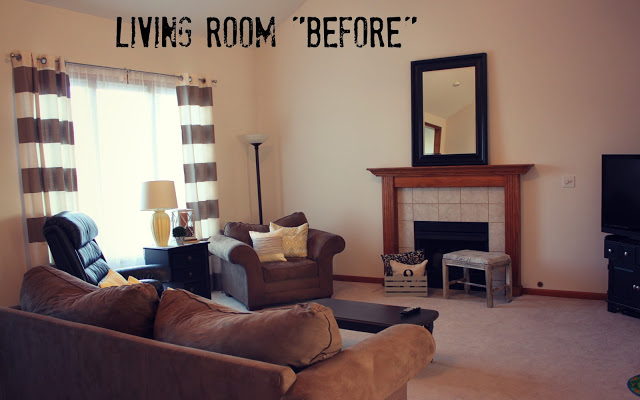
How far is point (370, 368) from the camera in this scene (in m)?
1.76

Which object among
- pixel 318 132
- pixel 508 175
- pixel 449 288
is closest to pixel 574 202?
pixel 508 175

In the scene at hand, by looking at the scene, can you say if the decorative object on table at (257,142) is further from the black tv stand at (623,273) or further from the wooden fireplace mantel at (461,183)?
the black tv stand at (623,273)

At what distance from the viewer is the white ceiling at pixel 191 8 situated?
16.0 feet

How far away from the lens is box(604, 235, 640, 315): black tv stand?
4.28m

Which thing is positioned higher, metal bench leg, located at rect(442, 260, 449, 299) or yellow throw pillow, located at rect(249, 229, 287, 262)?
yellow throw pillow, located at rect(249, 229, 287, 262)

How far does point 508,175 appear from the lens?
516 cm

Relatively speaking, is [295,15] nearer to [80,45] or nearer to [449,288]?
[80,45]

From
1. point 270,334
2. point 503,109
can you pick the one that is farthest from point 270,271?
point 270,334

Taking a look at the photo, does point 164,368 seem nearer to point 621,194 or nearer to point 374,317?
point 374,317

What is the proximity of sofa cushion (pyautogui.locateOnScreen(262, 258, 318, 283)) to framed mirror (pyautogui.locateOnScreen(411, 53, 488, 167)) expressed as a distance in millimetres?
1568

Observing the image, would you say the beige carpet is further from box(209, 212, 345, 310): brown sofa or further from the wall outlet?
the wall outlet

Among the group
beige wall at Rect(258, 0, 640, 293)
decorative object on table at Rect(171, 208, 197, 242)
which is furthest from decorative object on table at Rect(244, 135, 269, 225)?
decorative object on table at Rect(171, 208, 197, 242)

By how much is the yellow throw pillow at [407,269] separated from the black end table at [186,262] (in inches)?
73.4

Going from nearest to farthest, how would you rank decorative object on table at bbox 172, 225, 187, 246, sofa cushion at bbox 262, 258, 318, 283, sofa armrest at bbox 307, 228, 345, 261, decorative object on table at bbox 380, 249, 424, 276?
sofa cushion at bbox 262, 258, 318, 283 < decorative object on table at bbox 172, 225, 187, 246 < sofa armrest at bbox 307, 228, 345, 261 < decorative object on table at bbox 380, 249, 424, 276
